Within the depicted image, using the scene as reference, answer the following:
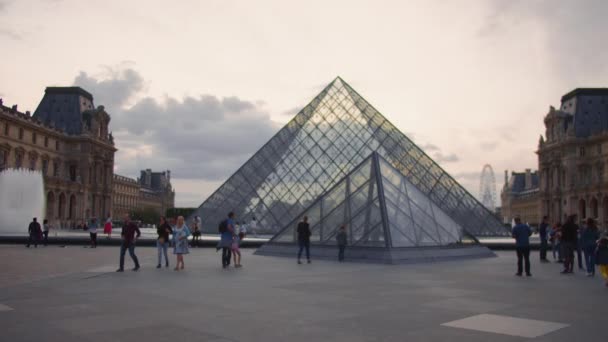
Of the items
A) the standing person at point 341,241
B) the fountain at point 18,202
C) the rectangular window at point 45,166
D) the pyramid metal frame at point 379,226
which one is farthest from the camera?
the rectangular window at point 45,166

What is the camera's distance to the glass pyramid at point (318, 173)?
28.2 metres

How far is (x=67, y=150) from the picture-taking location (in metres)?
77.9

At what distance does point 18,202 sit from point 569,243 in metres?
42.9

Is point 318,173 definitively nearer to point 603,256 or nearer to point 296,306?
point 603,256

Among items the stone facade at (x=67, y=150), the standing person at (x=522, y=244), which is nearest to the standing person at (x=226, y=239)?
the standing person at (x=522, y=244)

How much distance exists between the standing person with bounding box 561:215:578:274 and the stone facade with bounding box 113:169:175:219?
104 m

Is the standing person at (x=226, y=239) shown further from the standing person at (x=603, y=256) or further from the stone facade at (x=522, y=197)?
the stone facade at (x=522, y=197)

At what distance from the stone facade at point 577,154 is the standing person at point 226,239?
72.6 meters

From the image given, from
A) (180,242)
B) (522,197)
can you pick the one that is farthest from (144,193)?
(180,242)


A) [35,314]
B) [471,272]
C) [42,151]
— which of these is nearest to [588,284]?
[471,272]

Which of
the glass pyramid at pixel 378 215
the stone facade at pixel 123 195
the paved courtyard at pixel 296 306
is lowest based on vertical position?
the paved courtyard at pixel 296 306

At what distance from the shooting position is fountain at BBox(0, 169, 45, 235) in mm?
40594

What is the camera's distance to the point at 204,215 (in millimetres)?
29266

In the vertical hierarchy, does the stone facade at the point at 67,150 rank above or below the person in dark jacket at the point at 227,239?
above
